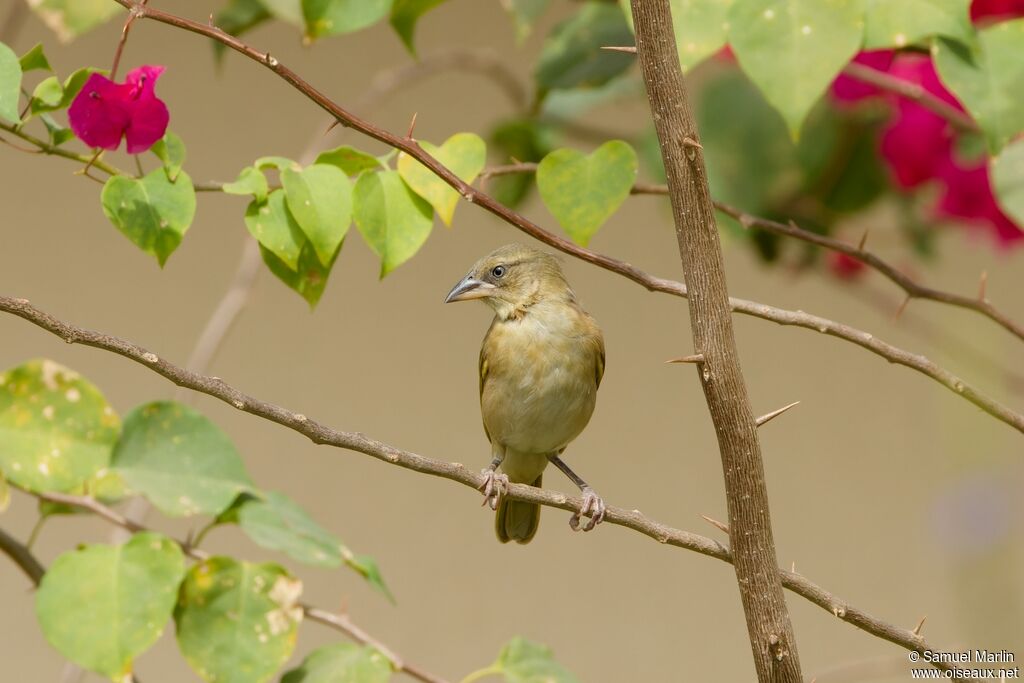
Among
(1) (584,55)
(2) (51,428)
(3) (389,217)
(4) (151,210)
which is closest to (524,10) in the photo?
(1) (584,55)

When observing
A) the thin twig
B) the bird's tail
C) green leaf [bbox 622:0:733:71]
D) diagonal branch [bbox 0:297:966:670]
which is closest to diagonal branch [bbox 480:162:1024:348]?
green leaf [bbox 622:0:733:71]

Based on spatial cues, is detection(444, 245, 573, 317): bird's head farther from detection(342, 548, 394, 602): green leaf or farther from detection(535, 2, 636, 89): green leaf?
detection(342, 548, 394, 602): green leaf

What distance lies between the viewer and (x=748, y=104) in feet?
10.0

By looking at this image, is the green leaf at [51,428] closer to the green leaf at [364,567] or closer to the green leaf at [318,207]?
the green leaf at [364,567]

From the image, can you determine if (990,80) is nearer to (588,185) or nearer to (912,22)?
(912,22)

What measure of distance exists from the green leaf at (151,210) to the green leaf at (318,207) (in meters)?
0.13

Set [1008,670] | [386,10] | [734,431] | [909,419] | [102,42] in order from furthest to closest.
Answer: [909,419] < [102,42] < [386,10] < [1008,670] < [734,431]

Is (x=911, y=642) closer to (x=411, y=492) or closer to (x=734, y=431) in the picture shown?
(x=734, y=431)

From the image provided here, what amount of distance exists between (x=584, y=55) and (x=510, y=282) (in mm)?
524

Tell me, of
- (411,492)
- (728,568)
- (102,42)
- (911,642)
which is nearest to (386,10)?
(911,642)

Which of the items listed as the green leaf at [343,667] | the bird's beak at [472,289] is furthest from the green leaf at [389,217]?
the bird's beak at [472,289]

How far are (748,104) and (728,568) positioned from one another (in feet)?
6.94

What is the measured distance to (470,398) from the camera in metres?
4.43

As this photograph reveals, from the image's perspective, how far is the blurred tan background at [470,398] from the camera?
4.09 m
